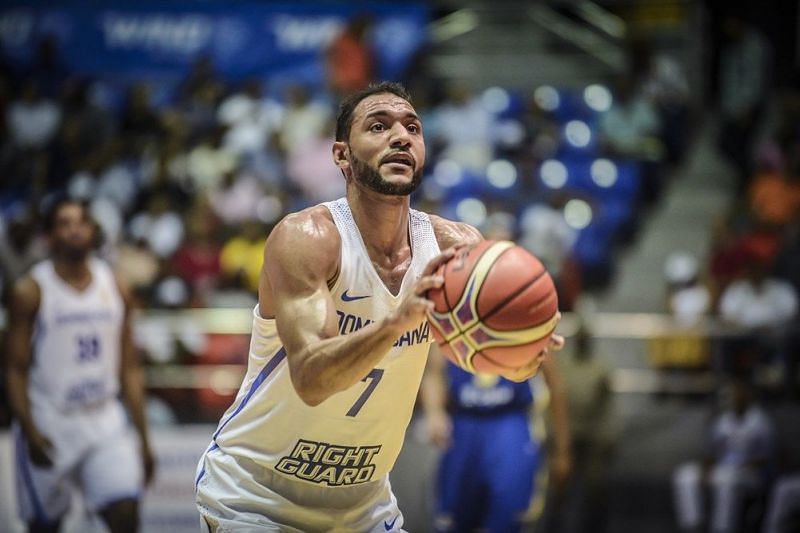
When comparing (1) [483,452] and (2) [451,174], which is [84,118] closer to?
(2) [451,174]

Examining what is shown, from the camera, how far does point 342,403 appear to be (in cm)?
381

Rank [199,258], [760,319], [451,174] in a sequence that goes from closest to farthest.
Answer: [760,319] < [199,258] < [451,174]

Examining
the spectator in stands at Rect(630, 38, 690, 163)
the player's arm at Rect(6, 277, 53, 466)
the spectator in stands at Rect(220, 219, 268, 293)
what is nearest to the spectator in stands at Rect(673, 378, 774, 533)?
the spectator in stands at Rect(220, 219, 268, 293)

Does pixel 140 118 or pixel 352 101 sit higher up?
pixel 352 101

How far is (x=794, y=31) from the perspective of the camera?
46.3 ft

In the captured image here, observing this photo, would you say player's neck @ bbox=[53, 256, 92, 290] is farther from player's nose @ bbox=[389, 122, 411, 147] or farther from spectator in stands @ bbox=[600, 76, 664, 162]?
spectator in stands @ bbox=[600, 76, 664, 162]

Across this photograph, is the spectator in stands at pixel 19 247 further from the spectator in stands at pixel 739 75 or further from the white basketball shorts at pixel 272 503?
the spectator in stands at pixel 739 75

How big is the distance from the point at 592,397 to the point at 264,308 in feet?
17.5

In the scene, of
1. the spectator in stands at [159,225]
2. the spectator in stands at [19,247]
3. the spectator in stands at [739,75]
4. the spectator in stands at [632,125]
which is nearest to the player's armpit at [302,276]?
the spectator in stands at [19,247]

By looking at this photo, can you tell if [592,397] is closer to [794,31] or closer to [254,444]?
[254,444]

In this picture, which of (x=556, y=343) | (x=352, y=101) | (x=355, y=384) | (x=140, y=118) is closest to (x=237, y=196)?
(x=140, y=118)

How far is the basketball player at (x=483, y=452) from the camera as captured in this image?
24.6 feet

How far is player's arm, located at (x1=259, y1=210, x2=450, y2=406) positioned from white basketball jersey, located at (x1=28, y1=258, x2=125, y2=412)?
345 centimetres

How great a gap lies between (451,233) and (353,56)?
358 inches
